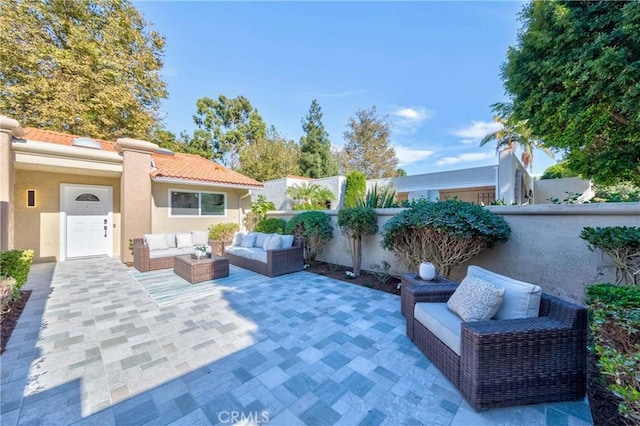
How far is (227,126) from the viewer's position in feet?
79.6

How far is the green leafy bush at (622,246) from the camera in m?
3.13

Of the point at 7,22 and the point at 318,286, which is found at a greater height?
the point at 7,22

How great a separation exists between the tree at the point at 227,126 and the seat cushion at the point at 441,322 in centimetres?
2275

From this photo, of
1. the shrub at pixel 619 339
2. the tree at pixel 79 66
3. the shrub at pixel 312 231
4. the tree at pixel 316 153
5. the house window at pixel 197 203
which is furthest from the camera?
the tree at pixel 316 153

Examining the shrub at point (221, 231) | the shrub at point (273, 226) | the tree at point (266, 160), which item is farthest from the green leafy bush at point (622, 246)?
the tree at point (266, 160)

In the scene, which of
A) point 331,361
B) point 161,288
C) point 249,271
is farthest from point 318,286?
point 161,288

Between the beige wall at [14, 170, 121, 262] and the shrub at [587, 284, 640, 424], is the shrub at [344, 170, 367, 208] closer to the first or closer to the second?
the beige wall at [14, 170, 121, 262]

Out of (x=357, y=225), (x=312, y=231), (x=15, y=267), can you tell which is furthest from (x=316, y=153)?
(x=15, y=267)

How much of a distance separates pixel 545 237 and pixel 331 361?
435cm

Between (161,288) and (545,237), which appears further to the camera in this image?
(161,288)

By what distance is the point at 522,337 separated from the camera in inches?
85.4

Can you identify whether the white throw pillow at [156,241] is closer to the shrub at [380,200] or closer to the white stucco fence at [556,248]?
the shrub at [380,200]

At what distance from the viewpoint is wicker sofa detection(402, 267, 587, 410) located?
7.09 ft

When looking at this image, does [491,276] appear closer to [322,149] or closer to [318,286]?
[318,286]
